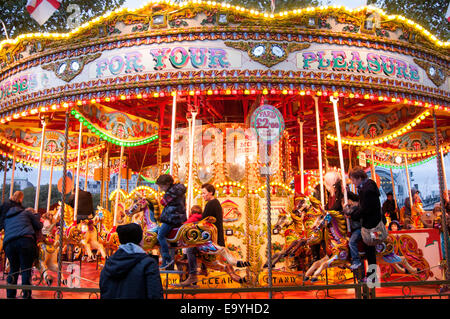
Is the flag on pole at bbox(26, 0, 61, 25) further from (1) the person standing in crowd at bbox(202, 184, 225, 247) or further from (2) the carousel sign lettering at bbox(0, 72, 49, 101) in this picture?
(1) the person standing in crowd at bbox(202, 184, 225, 247)

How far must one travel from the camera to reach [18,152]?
47.9ft

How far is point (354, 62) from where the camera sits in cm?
779

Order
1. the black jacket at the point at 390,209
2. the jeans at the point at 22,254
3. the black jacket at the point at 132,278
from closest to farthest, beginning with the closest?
the black jacket at the point at 132,278
the jeans at the point at 22,254
the black jacket at the point at 390,209

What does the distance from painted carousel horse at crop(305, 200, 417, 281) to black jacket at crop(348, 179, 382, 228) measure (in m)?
0.31

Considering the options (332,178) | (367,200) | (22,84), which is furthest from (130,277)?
(22,84)

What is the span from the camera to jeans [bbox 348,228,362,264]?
251 inches

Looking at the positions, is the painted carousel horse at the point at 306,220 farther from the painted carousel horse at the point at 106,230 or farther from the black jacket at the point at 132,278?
the black jacket at the point at 132,278

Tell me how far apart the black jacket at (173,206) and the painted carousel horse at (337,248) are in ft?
7.59

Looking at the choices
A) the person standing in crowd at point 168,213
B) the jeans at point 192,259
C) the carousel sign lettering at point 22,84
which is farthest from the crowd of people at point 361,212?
the carousel sign lettering at point 22,84

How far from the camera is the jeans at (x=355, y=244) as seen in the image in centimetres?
639

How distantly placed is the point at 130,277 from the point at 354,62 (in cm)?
626

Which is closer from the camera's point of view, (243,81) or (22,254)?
(22,254)

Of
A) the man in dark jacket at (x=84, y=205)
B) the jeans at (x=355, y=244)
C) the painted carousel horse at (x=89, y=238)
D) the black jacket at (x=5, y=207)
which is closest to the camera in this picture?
the jeans at (x=355, y=244)

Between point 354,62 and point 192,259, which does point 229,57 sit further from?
point 192,259
